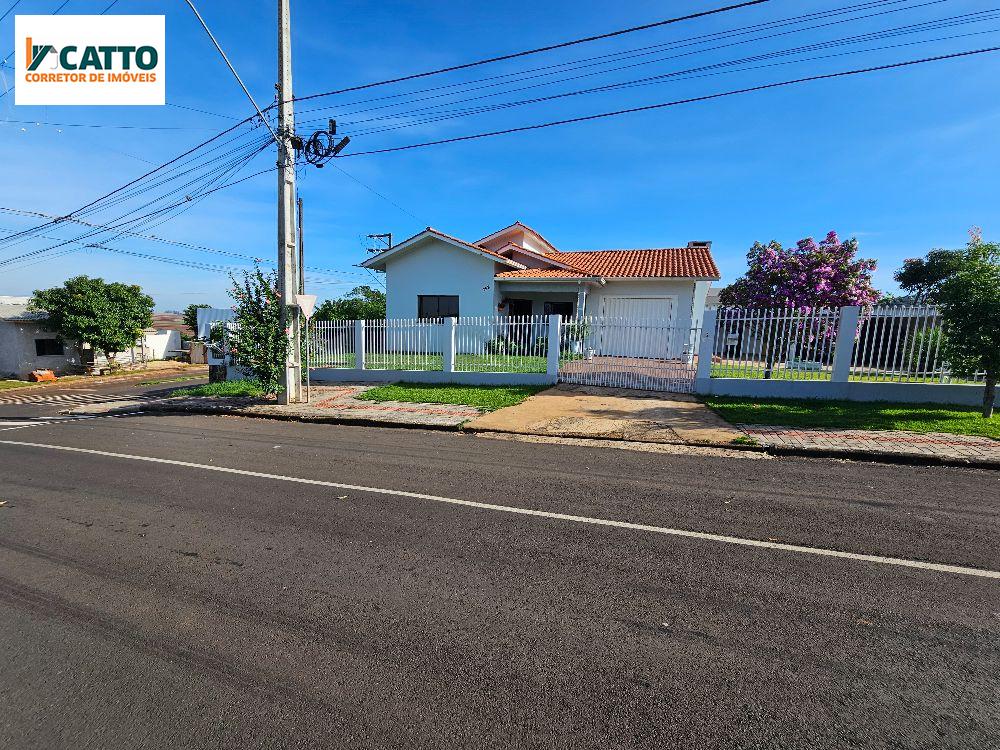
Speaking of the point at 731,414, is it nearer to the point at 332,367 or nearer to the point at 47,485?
the point at 47,485

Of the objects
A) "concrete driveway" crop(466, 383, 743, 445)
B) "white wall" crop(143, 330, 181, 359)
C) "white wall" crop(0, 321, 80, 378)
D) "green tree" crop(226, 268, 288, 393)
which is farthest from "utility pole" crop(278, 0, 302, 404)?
"white wall" crop(143, 330, 181, 359)

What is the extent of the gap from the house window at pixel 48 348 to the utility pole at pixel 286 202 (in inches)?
800

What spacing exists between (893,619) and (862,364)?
8389mm

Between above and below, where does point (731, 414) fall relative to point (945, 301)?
below

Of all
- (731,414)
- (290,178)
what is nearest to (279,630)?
(731,414)

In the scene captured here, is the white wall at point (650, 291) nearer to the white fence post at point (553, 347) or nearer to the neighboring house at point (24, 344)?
the white fence post at point (553, 347)

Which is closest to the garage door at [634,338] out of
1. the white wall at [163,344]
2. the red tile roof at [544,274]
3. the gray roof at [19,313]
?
the red tile roof at [544,274]

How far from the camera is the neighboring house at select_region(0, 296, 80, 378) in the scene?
67.5ft

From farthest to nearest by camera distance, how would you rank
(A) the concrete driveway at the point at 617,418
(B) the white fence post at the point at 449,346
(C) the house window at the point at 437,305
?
(C) the house window at the point at 437,305, (B) the white fence post at the point at 449,346, (A) the concrete driveway at the point at 617,418

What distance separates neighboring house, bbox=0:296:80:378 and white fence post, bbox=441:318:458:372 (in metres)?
21.7

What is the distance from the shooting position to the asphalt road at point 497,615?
186cm

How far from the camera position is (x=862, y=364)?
8.96 meters

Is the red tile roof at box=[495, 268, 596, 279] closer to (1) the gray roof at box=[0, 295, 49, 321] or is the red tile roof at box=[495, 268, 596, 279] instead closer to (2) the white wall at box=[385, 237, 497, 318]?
(2) the white wall at box=[385, 237, 497, 318]

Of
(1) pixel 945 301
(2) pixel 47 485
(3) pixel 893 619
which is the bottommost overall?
(2) pixel 47 485
